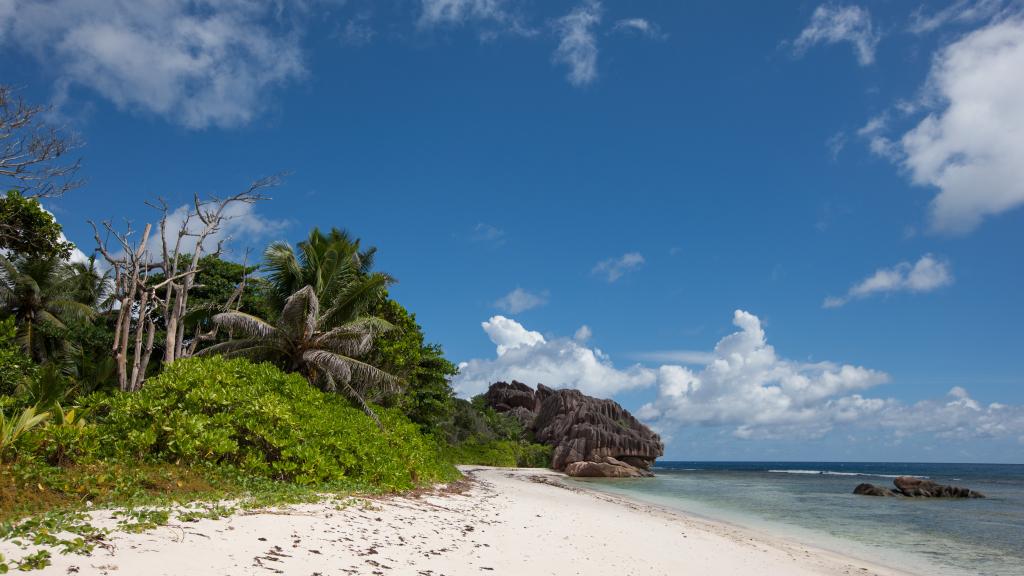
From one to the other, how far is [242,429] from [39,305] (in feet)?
72.9

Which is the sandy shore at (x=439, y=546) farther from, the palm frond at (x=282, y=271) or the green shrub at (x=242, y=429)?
the palm frond at (x=282, y=271)

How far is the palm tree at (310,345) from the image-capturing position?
18906 millimetres

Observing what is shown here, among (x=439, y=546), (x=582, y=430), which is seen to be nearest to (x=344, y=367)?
(x=439, y=546)

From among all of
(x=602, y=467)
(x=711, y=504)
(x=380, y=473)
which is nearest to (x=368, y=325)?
(x=380, y=473)

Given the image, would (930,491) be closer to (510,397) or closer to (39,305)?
(510,397)

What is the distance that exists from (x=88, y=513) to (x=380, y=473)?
304 inches

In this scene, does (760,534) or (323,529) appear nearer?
(323,529)

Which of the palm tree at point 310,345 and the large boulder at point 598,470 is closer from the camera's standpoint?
the palm tree at point 310,345

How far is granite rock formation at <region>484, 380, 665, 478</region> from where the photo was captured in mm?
56469

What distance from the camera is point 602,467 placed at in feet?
169

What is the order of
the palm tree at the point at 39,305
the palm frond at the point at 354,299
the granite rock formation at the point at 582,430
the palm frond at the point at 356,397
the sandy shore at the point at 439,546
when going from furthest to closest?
1. the granite rock formation at the point at 582,430
2. the palm tree at the point at 39,305
3. the palm frond at the point at 354,299
4. the palm frond at the point at 356,397
5. the sandy shore at the point at 439,546

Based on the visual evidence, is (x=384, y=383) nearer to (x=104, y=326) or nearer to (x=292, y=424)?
(x=292, y=424)

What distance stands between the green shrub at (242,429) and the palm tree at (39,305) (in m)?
16.4

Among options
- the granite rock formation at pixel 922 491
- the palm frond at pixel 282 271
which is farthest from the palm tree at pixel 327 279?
the granite rock formation at pixel 922 491
